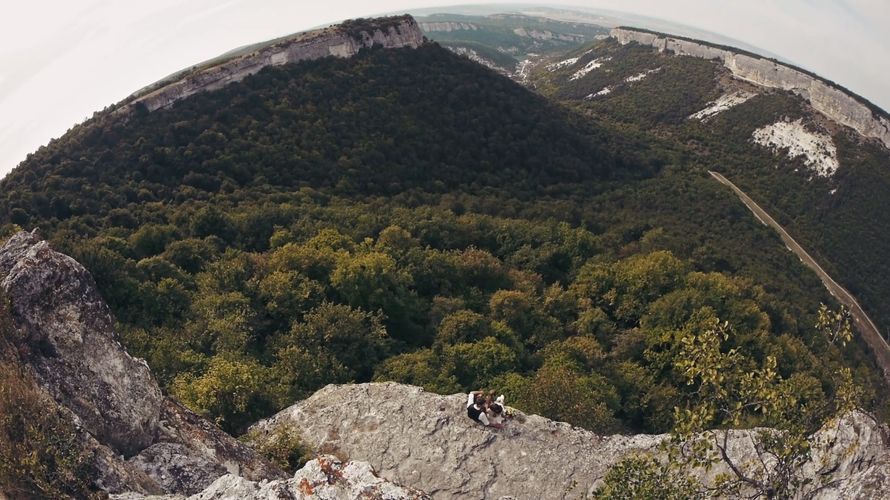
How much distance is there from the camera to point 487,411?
21.6m

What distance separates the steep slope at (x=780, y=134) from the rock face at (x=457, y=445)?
65711 mm

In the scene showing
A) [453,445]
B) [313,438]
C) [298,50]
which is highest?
[298,50]

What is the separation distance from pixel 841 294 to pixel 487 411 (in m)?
69.5

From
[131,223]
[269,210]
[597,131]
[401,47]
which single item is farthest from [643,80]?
[131,223]

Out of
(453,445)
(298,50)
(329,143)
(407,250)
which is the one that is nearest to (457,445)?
(453,445)

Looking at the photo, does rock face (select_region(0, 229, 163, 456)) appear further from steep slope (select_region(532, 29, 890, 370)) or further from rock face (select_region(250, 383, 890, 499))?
steep slope (select_region(532, 29, 890, 370))

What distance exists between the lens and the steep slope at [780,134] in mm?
78250

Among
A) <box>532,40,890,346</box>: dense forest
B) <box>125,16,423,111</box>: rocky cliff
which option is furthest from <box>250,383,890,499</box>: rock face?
<box>532,40,890,346</box>: dense forest

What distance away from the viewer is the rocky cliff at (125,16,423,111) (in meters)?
60.9

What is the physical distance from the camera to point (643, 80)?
143 m

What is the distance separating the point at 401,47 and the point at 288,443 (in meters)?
76.1

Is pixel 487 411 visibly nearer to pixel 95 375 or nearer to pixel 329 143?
pixel 95 375

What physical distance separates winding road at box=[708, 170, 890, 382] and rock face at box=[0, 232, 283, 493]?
184 ft

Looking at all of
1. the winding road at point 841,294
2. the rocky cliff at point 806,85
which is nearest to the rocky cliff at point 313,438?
the winding road at point 841,294
